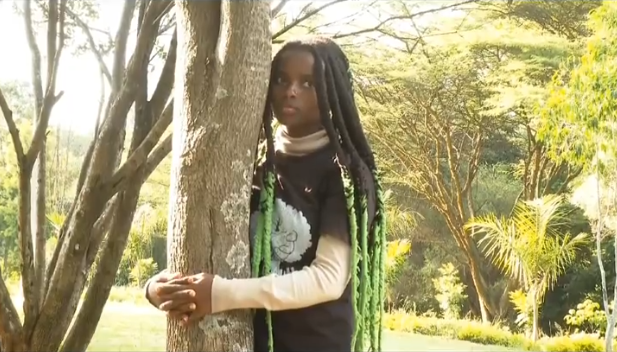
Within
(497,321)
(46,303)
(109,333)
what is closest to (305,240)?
(46,303)

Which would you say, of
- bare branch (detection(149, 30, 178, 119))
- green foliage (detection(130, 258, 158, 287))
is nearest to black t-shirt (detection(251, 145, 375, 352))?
bare branch (detection(149, 30, 178, 119))

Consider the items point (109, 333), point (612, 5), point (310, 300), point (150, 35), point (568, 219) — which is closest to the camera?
point (310, 300)

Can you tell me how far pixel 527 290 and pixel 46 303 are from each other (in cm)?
214

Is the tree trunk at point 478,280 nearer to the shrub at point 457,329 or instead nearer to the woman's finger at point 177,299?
the shrub at point 457,329

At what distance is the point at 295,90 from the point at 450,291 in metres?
2.65

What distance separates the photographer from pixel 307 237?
983 mm

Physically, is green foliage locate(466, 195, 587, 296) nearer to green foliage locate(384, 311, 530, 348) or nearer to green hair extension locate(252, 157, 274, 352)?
green foliage locate(384, 311, 530, 348)

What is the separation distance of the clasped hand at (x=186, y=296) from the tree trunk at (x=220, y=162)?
0.02 meters

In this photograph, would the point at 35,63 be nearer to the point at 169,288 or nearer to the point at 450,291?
the point at 169,288

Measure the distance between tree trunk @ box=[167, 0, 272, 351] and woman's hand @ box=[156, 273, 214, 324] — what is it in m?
0.03

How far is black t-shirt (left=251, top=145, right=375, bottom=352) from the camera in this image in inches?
38.4

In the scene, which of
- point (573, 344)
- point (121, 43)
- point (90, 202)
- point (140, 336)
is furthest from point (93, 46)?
point (573, 344)

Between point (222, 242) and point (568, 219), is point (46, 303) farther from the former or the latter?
point (568, 219)

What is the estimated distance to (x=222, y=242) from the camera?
951 millimetres
